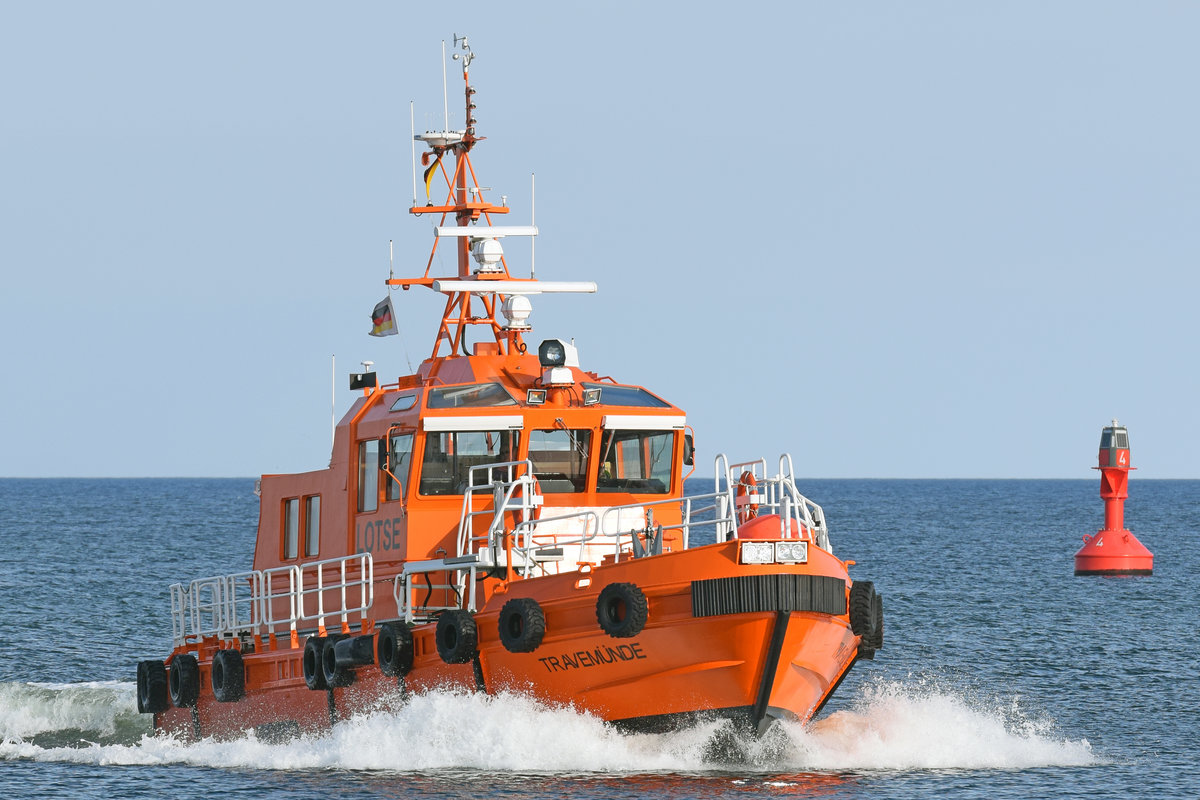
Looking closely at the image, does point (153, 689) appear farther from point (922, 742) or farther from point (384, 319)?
point (922, 742)

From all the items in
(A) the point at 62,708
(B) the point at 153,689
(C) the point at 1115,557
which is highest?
(C) the point at 1115,557

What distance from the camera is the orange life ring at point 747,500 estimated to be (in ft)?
55.7

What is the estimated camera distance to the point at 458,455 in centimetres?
1723

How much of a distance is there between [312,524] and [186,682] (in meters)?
2.29

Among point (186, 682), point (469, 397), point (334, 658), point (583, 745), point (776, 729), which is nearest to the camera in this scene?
point (583, 745)

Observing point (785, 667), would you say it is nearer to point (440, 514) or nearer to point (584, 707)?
point (584, 707)

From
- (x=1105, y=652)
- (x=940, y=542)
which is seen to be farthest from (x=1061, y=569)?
(x=1105, y=652)

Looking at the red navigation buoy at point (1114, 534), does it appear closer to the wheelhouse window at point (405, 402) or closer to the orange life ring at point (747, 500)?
the orange life ring at point (747, 500)

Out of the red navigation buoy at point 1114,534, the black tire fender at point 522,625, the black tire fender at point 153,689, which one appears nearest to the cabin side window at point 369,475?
the black tire fender at point 522,625

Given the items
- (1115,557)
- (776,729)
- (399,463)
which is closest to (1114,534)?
(1115,557)

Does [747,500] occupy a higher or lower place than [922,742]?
higher

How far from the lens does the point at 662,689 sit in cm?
1505

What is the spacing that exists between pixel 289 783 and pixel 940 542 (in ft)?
171

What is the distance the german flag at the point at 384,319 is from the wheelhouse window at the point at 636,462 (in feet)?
9.54
